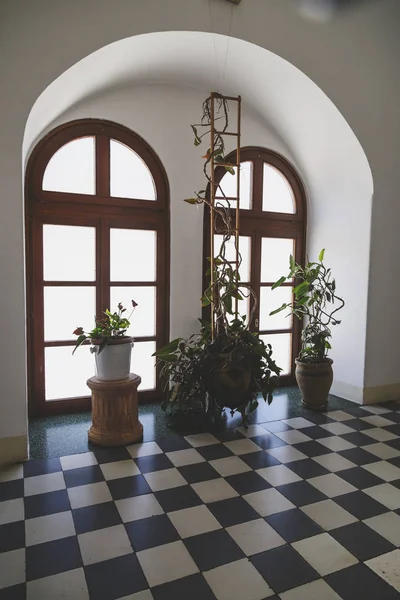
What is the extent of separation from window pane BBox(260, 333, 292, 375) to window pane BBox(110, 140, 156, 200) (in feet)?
7.08

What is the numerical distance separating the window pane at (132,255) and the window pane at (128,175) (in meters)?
0.37

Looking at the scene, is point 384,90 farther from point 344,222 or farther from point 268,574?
point 268,574

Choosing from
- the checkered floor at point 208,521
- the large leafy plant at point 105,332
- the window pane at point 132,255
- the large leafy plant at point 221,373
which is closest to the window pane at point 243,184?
the window pane at point 132,255

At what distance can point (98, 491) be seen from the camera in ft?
8.69

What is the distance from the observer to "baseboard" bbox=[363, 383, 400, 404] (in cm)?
438

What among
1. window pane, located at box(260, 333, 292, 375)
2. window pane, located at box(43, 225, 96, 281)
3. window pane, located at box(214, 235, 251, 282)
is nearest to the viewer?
window pane, located at box(43, 225, 96, 281)

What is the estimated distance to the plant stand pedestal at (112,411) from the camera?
3246 millimetres

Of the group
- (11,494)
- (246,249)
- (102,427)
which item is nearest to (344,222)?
(246,249)

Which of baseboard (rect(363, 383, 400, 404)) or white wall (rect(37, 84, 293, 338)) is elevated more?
white wall (rect(37, 84, 293, 338))

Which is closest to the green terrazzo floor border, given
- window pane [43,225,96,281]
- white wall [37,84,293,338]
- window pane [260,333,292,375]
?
window pane [260,333,292,375]

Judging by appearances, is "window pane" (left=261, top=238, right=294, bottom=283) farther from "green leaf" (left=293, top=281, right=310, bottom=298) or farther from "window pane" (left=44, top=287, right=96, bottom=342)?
"window pane" (left=44, top=287, right=96, bottom=342)

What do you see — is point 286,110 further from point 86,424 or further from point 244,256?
point 86,424

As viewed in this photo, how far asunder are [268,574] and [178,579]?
42 centimetres

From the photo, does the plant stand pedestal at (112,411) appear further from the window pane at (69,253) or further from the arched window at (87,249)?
the window pane at (69,253)
